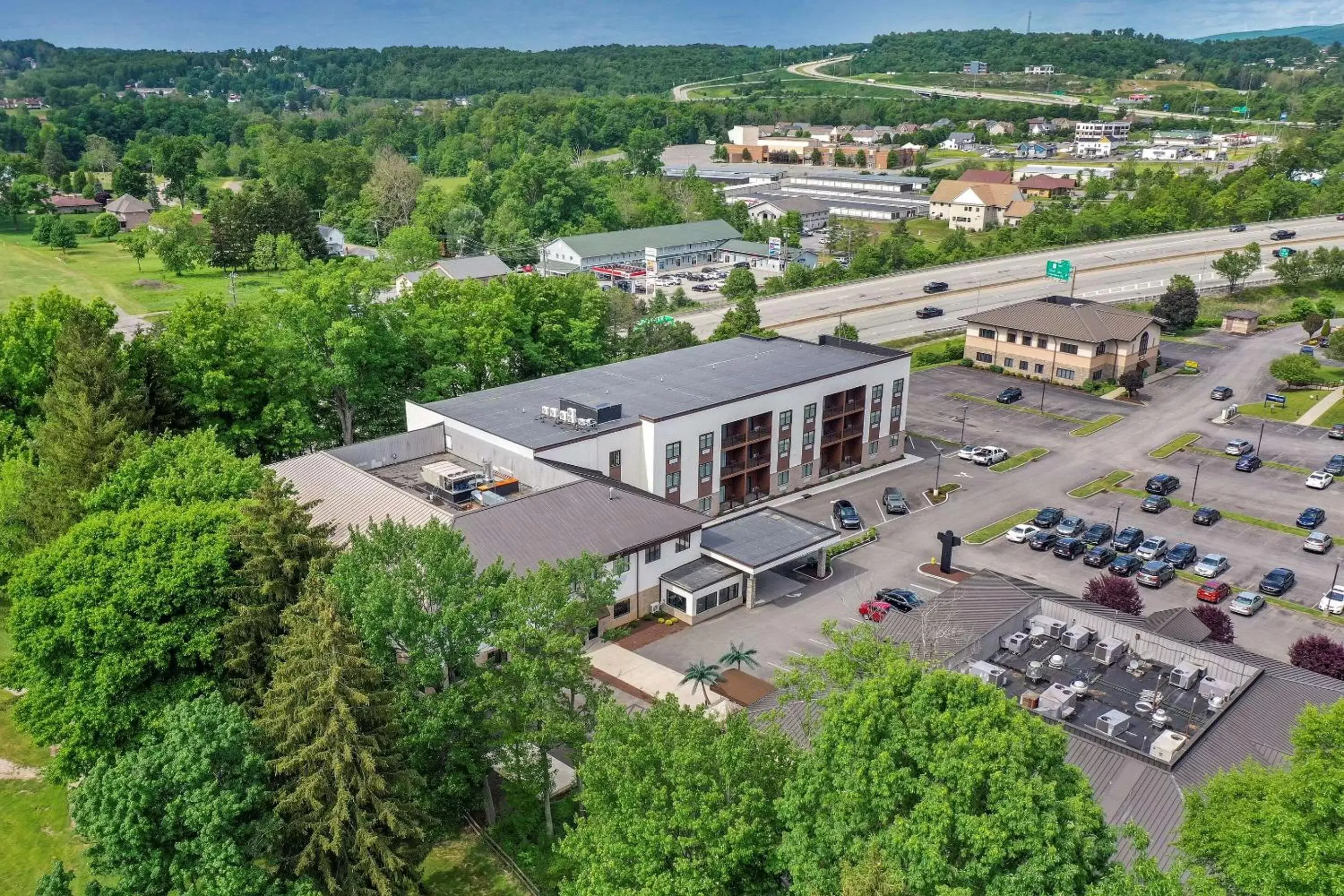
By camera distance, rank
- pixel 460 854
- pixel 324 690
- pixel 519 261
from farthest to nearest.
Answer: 1. pixel 519 261
2. pixel 460 854
3. pixel 324 690

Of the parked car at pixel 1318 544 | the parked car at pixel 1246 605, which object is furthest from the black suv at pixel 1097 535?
the parked car at pixel 1318 544

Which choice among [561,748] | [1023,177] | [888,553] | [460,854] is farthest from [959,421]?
[1023,177]

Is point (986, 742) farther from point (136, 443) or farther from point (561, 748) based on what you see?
point (136, 443)

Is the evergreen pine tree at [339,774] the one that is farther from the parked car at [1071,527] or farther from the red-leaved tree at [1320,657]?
the parked car at [1071,527]

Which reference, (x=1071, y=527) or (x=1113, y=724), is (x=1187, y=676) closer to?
(x=1113, y=724)

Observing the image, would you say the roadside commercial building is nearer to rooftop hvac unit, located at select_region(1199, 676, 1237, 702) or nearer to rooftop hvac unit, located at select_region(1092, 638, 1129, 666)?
rooftop hvac unit, located at select_region(1092, 638, 1129, 666)

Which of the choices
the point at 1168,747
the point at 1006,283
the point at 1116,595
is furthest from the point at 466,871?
the point at 1006,283
